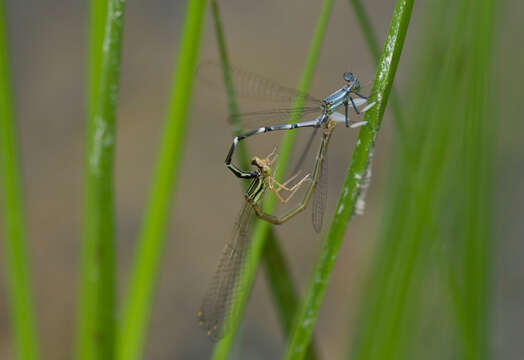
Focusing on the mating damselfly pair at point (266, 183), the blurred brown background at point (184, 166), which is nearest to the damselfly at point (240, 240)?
the mating damselfly pair at point (266, 183)

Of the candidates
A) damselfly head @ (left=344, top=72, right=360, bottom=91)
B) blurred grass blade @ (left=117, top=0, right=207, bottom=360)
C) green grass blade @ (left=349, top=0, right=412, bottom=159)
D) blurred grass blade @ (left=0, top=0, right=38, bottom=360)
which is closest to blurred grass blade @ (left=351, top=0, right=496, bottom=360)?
green grass blade @ (left=349, top=0, right=412, bottom=159)

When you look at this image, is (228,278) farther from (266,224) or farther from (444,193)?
(444,193)

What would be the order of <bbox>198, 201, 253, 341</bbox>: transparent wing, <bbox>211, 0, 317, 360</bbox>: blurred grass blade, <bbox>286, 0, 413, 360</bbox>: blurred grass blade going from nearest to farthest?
1. <bbox>286, 0, 413, 360</bbox>: blurred grass blade
2. <bbox>211, 0, 317, 360</bbox>: blurred grass blade
3. <bbox>198, 201, 253, 341</bbox>: transparent wing

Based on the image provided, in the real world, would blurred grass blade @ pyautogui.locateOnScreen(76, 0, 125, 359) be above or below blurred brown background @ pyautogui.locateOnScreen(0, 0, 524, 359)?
below

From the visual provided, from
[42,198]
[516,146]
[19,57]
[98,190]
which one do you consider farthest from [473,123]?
[19,57]

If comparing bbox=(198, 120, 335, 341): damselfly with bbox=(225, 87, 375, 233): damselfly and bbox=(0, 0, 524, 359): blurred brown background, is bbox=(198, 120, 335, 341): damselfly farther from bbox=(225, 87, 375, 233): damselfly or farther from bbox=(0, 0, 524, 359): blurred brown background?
bbox=(0, 0, 524, 359): blurred brown background

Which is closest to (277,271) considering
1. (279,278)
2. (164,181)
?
(279,278)

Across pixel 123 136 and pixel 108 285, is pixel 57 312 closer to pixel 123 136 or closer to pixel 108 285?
pixel 123 136
